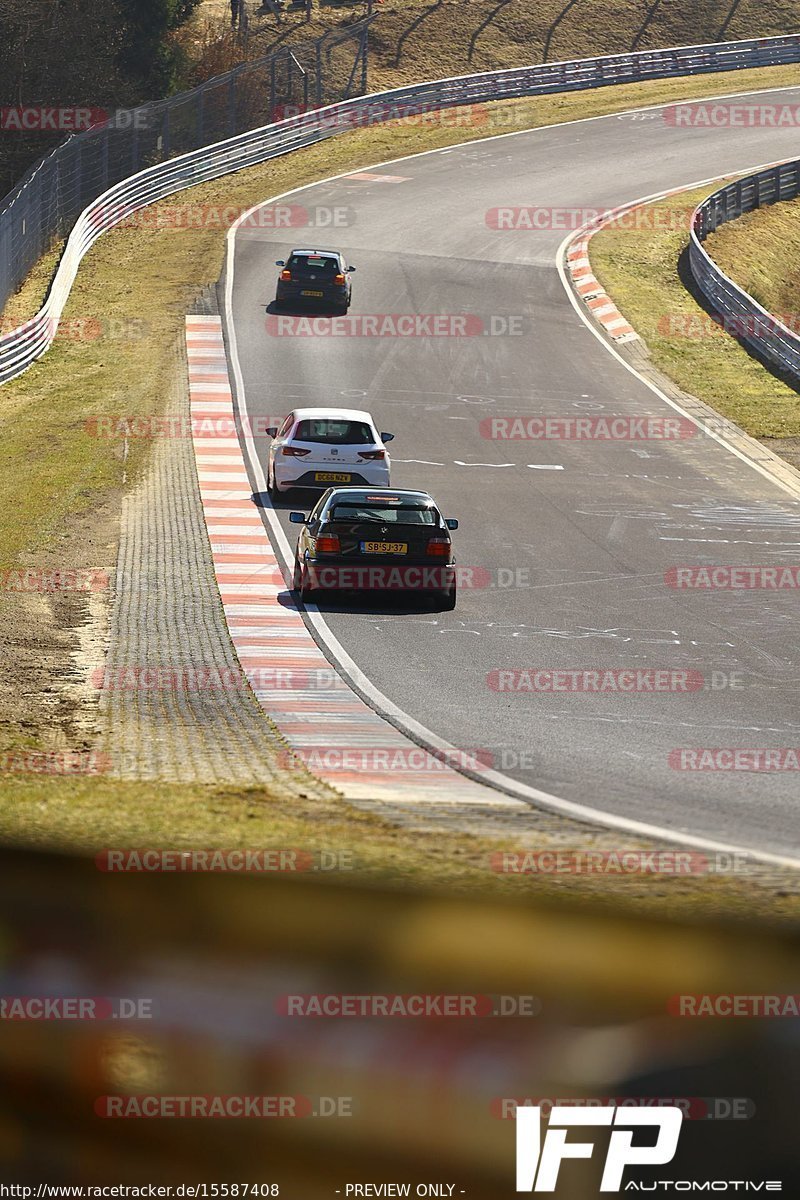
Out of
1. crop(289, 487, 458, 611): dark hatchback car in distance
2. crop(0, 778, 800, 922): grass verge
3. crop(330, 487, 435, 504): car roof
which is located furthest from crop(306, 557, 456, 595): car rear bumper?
crop(0, 778, 800, 922): grass verge

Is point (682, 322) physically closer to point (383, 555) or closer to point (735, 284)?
point (735, 284)

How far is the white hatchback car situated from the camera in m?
24.0

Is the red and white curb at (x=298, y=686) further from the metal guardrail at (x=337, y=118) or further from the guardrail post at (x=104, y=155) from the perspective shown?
the guardrail post at (x=104, y=155)

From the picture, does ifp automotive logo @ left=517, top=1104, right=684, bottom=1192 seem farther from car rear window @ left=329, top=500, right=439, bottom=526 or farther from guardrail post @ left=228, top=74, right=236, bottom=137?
guardrail post @ left=228, top=74, right=236, bottom=137

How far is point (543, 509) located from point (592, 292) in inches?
771

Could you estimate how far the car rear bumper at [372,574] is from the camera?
1822cm

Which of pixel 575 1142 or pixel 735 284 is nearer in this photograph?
pixel 575 1142

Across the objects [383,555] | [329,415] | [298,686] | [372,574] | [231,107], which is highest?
[231,107]

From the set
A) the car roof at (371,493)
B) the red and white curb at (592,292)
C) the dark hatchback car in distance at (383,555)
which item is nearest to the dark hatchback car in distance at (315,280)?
the red and white curb at (592,292)

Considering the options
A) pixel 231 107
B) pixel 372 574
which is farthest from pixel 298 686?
pixel 231 107

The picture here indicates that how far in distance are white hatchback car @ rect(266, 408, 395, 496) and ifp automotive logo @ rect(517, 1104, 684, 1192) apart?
19.9 meters

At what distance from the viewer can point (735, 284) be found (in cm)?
4125

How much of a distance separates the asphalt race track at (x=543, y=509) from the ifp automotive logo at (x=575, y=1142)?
419 centimetres

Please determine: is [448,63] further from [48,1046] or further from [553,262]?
[48,1046]
